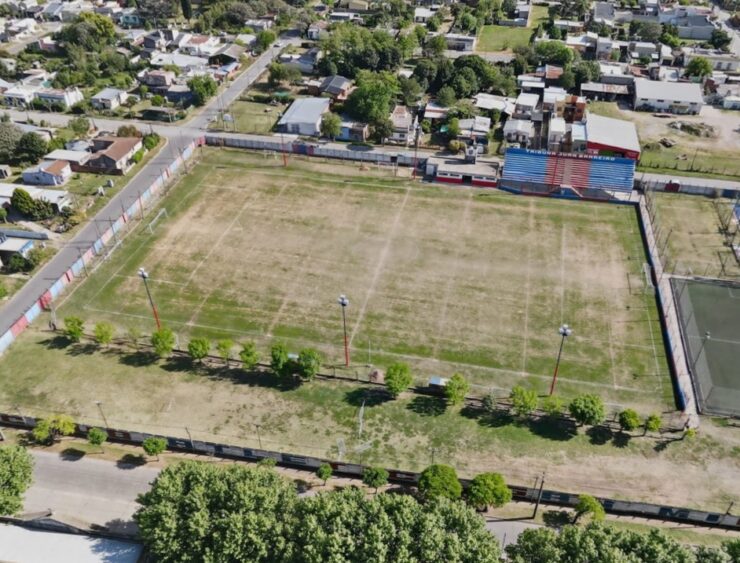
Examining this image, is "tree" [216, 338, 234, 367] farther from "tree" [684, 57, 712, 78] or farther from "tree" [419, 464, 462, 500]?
"tree" [684, 57, 712, 78]

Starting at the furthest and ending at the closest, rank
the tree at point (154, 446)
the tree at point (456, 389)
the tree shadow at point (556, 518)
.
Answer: the tree at point (456, 389)
the tree at point (154, 446)
the tree shadow at point (556, 518)

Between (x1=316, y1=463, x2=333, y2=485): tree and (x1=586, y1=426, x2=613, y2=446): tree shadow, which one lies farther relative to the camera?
(x1=586, y1=426, x2=613, y2=446): tree shadow

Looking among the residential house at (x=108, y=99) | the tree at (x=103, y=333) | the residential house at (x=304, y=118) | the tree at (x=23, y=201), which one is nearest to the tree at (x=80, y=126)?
the residential house at (x=108, y=99)

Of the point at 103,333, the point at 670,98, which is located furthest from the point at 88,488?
the point at 670,98

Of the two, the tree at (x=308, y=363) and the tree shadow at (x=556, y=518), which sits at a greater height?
the tree at (x=308, y=363)

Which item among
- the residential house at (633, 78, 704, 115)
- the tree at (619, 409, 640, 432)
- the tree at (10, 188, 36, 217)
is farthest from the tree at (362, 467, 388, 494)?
the residential house at (633, 78, 704, 115)

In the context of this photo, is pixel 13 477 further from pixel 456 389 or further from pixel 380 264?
pixel 380 264

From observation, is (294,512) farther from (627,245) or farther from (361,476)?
(627,245)

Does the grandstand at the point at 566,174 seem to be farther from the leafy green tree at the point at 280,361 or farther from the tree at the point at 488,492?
the tree at the point at 488,492
